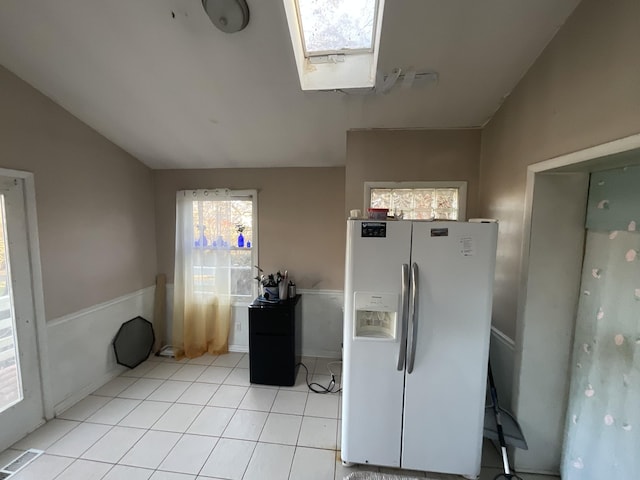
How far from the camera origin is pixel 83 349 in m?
2.47

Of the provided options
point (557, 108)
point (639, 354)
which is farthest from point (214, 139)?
point (639, 354)

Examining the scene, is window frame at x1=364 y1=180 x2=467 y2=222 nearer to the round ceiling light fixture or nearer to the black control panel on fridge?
the black control panel on fridge

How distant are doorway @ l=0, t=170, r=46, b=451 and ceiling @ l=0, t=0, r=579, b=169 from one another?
0.89 m

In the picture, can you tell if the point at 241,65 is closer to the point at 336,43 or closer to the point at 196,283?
the point at 336,43

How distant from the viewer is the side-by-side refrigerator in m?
1.63

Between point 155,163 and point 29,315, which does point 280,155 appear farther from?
point 29,315

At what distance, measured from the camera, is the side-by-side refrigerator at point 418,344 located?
1629 millimetres

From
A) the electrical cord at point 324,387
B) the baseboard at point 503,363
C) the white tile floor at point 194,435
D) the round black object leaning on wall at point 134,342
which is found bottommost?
the white tile floor at point 194,435

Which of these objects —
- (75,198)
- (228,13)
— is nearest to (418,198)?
(228,13)

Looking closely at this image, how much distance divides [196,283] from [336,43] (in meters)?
2.82

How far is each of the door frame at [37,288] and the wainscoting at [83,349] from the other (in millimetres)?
39

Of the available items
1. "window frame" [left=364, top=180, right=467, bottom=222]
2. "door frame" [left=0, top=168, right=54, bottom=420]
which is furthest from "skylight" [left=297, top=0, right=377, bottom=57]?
"door frame" [left=0, top=168, right=54, bottom=420]

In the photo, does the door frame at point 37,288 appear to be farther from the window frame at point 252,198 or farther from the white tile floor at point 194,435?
the window frame at point 252,198

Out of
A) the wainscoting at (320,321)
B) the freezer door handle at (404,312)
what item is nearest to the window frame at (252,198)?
the wainscoting at (320,321)
